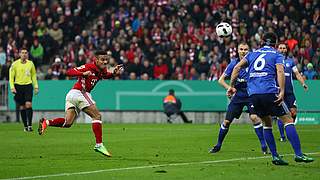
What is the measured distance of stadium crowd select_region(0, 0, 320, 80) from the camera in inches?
1339

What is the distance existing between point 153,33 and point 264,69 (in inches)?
885

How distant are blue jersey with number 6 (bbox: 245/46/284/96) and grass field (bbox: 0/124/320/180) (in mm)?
1322

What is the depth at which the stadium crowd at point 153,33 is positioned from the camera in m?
34.0

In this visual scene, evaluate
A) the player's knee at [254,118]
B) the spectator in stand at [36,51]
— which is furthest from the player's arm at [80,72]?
the spectator in stand at [36,51]

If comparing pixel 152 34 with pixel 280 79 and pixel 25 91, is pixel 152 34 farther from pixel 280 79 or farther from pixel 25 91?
pixel 280 79

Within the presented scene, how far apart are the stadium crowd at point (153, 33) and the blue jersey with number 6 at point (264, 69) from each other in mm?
17636

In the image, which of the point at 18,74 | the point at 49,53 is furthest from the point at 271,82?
the point at 49,53

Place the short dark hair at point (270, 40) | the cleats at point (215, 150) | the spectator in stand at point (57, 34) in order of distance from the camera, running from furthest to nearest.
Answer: the spectator in stand at point (57, 34), the cleats at point (215, 150), the short dark hair at point (270, 40)

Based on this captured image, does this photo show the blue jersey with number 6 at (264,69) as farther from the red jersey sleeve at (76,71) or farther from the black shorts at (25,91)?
the black shorts at (25,91)

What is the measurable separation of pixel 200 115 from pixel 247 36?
3747mm

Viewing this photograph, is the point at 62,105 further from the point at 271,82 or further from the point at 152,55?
the point at 271,82

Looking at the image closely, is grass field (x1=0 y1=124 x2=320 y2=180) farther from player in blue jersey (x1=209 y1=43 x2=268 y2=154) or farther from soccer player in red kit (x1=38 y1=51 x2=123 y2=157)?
soccer player in red kit (x1=38 y1=51 x2=123 y2=157)

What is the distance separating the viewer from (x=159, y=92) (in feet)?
114

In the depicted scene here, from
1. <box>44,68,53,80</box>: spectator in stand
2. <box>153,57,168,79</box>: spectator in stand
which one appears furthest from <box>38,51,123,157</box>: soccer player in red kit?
<box>44,68,53,80</box>: spectator in stand
